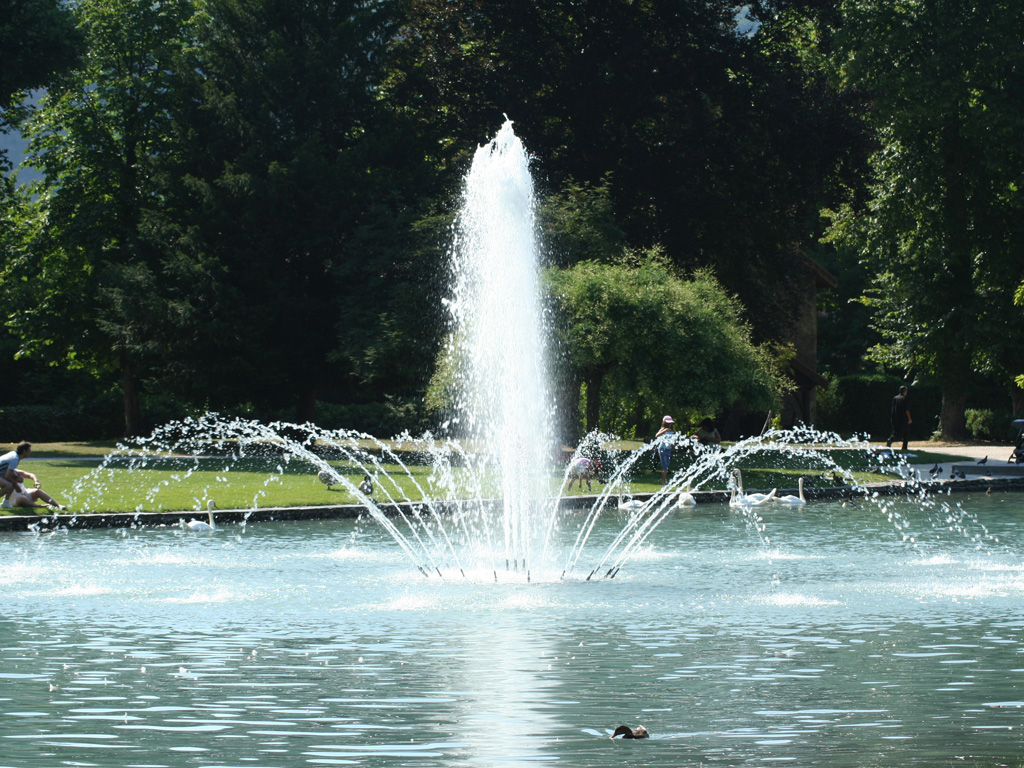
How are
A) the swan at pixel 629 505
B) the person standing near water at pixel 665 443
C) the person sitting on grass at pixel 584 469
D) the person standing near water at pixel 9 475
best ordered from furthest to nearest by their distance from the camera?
the person standing near water at pixel 665 443
the person sitting on grass at pixel 584 469
the swan at pixel 629 505
the person standing near water at pixel 9 475

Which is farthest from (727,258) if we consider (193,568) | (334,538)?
(193,568)

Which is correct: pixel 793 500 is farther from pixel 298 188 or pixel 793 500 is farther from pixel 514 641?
pixel 298 188

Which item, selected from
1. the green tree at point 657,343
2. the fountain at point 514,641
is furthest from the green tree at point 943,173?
the fountain at point 514,641

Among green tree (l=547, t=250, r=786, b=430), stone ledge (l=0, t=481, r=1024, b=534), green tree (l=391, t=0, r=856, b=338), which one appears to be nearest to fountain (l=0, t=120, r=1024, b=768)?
stone ledge (l=0, t=481, r=1024, b=534)

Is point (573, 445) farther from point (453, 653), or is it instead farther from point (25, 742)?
point (25, 742)

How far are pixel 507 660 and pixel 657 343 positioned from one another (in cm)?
2081

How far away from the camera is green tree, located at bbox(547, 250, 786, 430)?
2970 cm

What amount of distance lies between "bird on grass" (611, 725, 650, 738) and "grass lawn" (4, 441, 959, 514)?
12109mm

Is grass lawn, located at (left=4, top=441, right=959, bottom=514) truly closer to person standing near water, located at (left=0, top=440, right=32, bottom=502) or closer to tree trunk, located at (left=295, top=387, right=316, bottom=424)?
person standing near water, located at (left=0, top=440, right=32, bottom=502)

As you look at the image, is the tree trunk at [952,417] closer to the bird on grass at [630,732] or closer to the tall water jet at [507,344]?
the tall water jet at [507,344]

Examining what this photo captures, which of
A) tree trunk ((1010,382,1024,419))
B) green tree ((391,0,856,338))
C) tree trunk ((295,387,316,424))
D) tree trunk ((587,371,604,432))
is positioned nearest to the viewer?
tree trunk ((587,371,604,432))

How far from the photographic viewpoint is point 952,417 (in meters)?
45.7

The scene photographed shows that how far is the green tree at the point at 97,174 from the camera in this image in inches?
1617

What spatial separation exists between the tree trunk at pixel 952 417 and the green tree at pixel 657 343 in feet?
55.3
